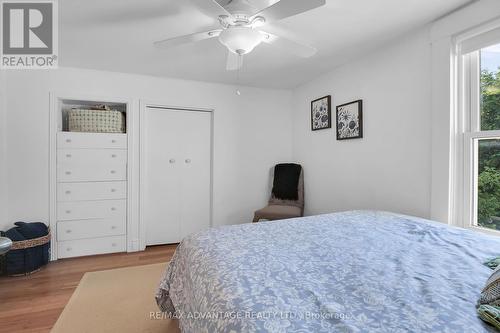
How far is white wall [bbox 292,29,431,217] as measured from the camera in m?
2.09

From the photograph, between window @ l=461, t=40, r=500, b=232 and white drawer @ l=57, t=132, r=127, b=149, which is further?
white drawer @ l=57, t=132, r=127, b=149

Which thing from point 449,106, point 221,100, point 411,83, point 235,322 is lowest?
point 235,322

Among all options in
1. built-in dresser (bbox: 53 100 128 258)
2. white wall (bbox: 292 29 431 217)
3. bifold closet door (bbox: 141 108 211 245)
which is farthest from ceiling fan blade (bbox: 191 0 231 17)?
built-in dresser (bbox: 53 100 128 258)

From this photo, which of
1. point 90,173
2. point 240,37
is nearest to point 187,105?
point 90,173

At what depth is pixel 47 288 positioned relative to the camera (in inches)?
89.4

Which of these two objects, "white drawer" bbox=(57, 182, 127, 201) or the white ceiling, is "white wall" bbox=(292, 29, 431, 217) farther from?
"white drawer" bbox=(57, 182, 127, 201)

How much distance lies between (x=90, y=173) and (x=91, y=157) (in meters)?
0.19

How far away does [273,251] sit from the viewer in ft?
4.16

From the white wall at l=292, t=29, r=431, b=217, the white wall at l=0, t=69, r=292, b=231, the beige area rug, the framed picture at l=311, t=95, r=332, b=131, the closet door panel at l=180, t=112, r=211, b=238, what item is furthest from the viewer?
the closet door panel at l=180, t=112, r=211, b=238

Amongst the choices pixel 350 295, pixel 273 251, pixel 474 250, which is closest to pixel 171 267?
pixel 273 251

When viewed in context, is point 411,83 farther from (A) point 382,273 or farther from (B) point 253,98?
(B) point 253,98

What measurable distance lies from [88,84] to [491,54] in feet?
12.3

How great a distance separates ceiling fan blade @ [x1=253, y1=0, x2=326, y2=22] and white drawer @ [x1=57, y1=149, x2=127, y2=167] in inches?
96.4

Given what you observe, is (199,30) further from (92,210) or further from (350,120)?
(92,210)
